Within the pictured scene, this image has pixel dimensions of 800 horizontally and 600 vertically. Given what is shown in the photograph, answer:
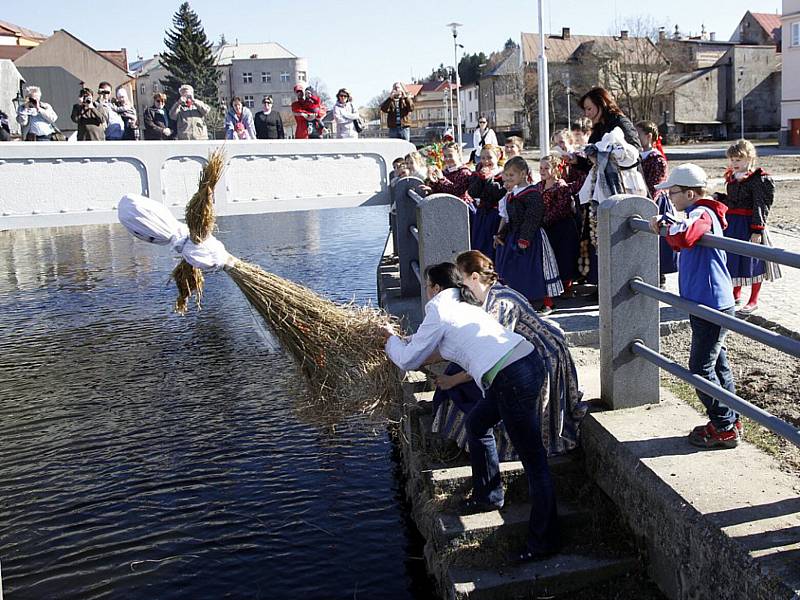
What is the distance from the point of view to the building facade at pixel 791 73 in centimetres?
4619

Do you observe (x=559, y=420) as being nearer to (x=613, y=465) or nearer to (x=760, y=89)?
(x=613, y=465)

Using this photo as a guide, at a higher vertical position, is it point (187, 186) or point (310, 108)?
point (310, 108)

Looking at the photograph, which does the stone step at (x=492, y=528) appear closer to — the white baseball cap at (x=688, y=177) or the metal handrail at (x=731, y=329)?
the metal handrail at (x=731, y=329)

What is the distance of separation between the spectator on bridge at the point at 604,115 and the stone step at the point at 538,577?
4051 millimetres

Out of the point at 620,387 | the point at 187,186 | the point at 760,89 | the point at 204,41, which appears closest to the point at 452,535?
the point at 620,387

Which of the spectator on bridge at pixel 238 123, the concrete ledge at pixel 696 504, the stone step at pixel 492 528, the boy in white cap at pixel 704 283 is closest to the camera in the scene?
the concrete ledge at pixel 696 504

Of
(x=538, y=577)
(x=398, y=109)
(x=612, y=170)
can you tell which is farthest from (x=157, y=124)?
(x=538, y=577)

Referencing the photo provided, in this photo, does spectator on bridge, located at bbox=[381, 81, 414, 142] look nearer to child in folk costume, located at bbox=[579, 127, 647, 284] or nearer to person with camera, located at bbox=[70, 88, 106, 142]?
person with camera, located at bbox=[70, 88, 106, 142]

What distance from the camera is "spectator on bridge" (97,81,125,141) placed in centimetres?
1465

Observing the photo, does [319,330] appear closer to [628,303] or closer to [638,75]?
[628,303]

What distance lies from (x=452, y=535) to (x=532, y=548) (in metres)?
0.38

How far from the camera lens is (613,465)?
14.4 ft

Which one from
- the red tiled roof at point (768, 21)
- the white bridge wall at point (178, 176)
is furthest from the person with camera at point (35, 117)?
the red tiled roof at point (768, 21)

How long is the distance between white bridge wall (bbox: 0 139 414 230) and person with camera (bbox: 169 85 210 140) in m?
3.75
